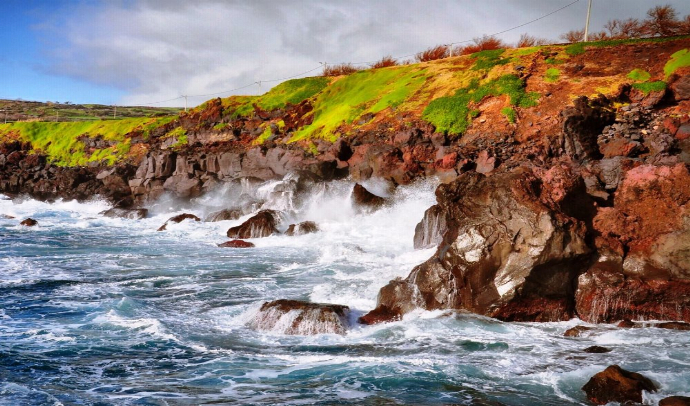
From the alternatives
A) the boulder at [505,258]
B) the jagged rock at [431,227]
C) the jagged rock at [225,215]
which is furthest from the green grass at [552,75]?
the boulder at [505,258]

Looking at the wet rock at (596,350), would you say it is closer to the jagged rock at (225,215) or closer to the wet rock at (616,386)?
the wet rock at (616,386)

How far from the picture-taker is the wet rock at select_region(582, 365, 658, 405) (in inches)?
320

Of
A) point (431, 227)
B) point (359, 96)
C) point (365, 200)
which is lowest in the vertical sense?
point (431, 227)

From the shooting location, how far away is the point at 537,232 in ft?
40.2

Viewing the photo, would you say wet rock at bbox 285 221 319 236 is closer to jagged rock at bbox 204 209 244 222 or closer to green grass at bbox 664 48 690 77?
jagged rock at bbox 204 209 244 222

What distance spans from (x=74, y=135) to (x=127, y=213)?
31.7 m

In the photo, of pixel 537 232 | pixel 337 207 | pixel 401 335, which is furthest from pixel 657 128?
pixel 401 335

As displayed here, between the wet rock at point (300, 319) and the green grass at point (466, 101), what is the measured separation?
2093 centimetres

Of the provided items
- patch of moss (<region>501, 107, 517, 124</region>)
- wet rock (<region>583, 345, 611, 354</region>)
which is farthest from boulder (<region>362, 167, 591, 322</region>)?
patch of moss (<region>501, 107, 517, 124</region>)

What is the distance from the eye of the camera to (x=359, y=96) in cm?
4250

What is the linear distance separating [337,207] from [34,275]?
14.4m

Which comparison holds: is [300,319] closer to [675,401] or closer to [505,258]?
[505,258]

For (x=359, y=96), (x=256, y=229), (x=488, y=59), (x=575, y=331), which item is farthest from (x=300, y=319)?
(x=359, y=96)

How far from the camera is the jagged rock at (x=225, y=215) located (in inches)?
1206
